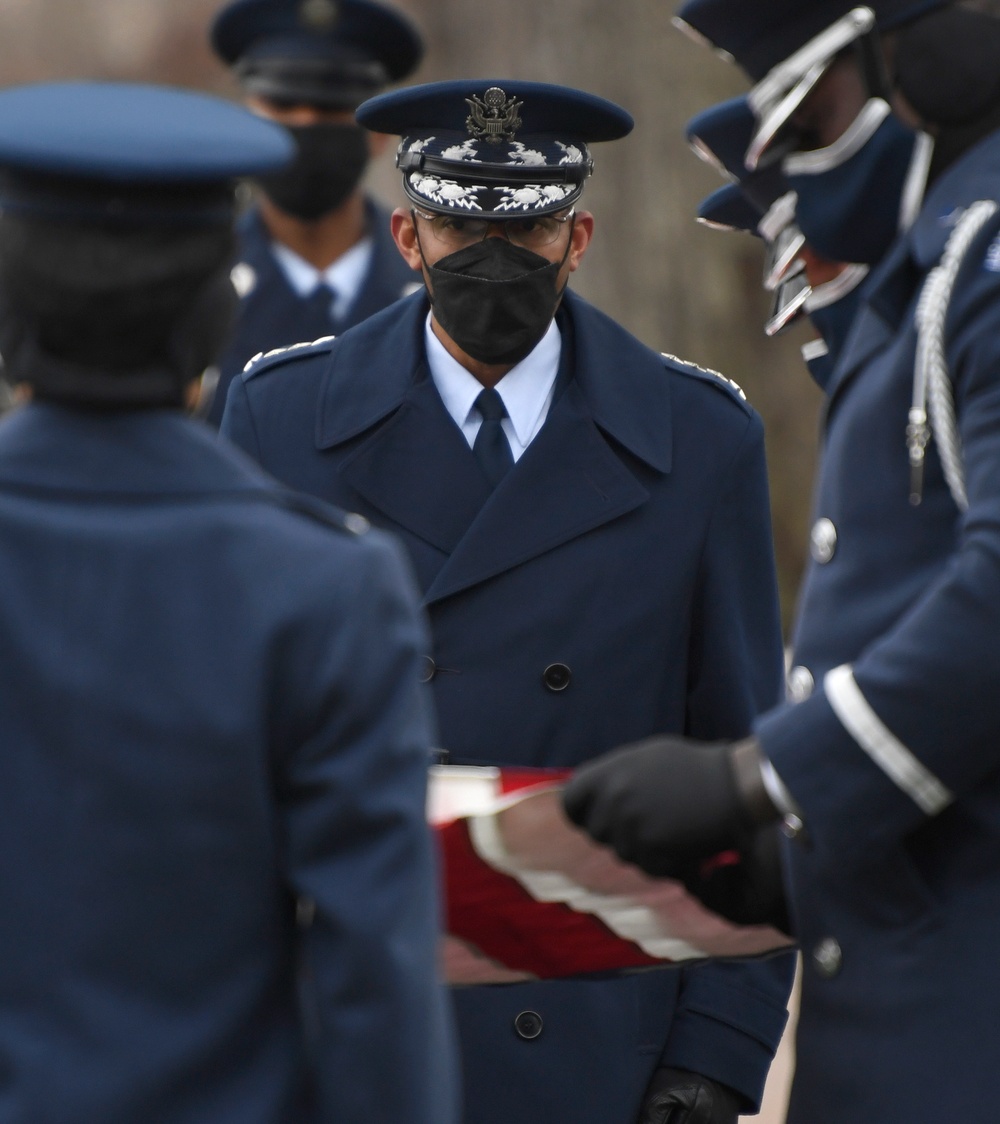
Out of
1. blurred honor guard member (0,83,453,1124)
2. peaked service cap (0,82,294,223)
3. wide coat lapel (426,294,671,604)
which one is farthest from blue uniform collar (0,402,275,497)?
wide coat lapel (426,294,671,604)

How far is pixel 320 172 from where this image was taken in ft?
21.0

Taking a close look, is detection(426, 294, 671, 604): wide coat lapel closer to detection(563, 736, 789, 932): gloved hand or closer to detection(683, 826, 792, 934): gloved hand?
detection(683, 826, 792, 934): gloved hand

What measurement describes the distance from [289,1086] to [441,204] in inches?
63.7

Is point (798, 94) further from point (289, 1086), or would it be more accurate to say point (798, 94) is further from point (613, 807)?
point (289, 1086)

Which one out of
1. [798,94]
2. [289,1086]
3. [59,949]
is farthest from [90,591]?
[798,94]

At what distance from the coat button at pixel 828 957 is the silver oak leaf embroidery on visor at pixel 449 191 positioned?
1.32 meters

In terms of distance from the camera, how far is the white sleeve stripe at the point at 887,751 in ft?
7.57

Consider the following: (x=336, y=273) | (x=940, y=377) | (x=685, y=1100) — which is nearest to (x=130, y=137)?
(x=940, y=377)

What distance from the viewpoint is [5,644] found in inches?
81.8

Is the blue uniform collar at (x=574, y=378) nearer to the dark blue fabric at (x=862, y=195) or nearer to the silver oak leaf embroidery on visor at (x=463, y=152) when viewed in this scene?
the silver oak leaf embroidery on visor at (x=463, y=152)

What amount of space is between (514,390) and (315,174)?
10.4ft

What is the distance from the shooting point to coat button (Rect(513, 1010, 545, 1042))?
324 cm

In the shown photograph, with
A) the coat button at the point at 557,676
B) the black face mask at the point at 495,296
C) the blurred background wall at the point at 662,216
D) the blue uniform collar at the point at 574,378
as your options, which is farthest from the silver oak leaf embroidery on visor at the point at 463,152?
the blurred background wall at the point at 662,216

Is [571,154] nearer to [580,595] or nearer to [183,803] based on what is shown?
[580,595]
